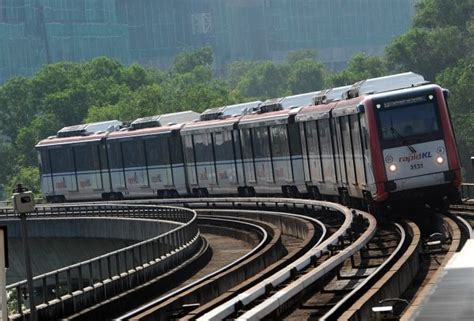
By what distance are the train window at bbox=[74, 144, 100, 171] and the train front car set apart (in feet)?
118

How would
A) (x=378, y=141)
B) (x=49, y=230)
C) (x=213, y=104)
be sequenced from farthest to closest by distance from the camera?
(x=213, y=104) < (x=49, y=230) < (x=378, y=141)

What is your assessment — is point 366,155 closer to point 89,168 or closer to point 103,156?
point 103,156

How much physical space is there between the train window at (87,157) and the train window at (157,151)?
5.11m

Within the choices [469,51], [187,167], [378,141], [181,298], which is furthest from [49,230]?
[469,51]

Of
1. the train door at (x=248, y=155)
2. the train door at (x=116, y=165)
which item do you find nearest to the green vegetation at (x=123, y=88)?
the train door at (x=116, y=165)

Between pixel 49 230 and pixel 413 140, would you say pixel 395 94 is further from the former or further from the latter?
pixel 49 230

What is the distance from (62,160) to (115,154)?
4.99 m

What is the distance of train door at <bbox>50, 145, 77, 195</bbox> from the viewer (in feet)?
241

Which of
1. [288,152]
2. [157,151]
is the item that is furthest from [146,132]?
[288,152]

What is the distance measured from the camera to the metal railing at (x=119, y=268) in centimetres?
2581

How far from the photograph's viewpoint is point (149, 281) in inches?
1251

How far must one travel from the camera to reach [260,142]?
180ft

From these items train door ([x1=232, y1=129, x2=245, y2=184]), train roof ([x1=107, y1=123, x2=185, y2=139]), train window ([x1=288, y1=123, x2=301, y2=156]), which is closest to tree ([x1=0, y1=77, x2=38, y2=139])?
train roof ([x1=107, y1=123, x2=185, y2=139])

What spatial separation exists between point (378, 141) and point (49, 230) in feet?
93.2
